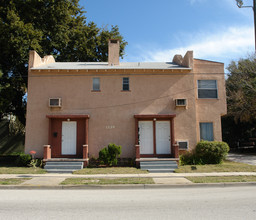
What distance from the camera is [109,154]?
1353 cm

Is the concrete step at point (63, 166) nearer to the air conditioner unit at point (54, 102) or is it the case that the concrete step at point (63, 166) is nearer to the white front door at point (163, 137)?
the air conditioner unit at point (54, 102)

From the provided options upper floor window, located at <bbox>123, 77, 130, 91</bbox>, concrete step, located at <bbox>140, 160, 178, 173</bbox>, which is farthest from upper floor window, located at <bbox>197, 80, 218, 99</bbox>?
concrete step, located at <bbox>140, 160, 178, 173</bbox>

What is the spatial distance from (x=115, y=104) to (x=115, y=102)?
130 mm

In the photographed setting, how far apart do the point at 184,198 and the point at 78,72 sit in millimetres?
10642

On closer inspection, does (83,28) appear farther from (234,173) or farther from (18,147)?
(234,173)

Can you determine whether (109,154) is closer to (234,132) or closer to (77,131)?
(77,131)

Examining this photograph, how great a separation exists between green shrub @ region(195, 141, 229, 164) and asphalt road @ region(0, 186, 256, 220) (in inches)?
225

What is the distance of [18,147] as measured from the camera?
2391cm

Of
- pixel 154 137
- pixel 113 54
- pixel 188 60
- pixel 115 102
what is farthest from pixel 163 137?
pixel 113 54

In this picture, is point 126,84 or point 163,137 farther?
point 126,84

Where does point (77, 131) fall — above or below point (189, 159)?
above

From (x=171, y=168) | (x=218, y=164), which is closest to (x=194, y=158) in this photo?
(x=218, y=164)

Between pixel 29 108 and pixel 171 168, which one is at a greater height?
pixel 29 108

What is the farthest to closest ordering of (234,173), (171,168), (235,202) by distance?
(171,168)
(234,173)
(235,202)
